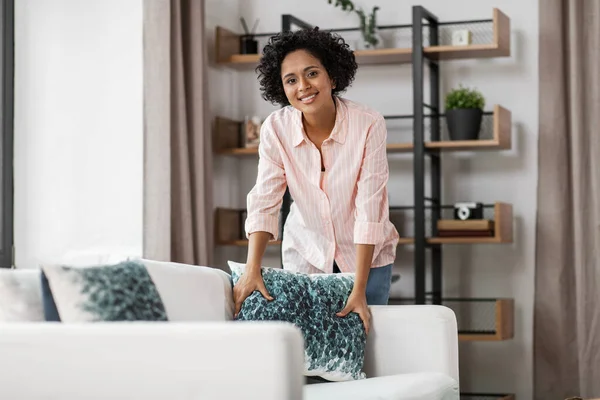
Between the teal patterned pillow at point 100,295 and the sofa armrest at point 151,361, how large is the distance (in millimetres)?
219

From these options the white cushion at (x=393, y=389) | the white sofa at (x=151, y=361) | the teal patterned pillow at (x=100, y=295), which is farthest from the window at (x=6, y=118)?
the white sofa at (x=151, y=361)

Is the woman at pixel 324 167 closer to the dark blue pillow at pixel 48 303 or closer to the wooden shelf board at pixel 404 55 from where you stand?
the dark blue pillow at pixel 48 303

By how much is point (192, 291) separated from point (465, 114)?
7.74 feet

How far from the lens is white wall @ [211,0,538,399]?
15.3 feet

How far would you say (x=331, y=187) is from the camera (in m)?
2.79

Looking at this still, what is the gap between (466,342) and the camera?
4.74 metres

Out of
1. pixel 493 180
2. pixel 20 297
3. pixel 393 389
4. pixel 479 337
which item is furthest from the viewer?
pixel 493 180

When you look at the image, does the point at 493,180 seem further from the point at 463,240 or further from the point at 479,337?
the point at 479,337

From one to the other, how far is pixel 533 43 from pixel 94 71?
1.96m

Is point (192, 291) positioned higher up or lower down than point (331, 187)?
lower down

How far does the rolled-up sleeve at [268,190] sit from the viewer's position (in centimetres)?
279

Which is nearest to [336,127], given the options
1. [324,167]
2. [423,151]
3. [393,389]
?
[324,167]

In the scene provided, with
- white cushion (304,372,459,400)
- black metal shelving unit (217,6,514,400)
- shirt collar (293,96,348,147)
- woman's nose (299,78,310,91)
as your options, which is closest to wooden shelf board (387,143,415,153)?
black metal shelving unit (217,6,514,400)

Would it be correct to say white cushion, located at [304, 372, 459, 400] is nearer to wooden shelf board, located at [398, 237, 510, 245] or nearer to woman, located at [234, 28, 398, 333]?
woman, located at [234, 28, 398, 333]
